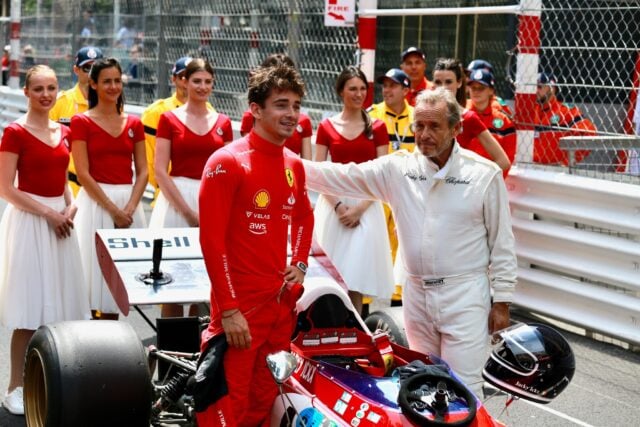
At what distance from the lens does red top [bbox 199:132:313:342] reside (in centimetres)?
423

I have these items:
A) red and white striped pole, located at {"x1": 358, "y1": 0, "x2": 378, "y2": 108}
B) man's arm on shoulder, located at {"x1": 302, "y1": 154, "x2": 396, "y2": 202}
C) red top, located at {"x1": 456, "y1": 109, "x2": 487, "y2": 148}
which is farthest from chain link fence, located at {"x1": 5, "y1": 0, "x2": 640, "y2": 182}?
man's arm on shoulder, located at {"x1": 302, "y1": 154, "x2": 396, "y2": 202}

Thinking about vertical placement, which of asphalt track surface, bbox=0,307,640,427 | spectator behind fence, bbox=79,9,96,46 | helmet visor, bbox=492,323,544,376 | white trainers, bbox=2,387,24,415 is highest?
spectator behind fence, bbox=79,9,96,46

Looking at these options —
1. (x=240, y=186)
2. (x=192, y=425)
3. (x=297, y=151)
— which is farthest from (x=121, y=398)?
(x=297, y=151)

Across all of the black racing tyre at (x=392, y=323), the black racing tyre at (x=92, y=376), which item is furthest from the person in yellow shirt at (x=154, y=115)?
the black racing tyre at (x=92, y=376)

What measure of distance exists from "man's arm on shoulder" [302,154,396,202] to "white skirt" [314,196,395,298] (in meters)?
2.22

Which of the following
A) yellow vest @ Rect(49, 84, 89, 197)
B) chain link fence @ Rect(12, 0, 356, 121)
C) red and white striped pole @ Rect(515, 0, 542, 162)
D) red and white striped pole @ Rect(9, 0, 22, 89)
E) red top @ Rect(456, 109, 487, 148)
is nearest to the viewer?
red top @ Rect(456, 109, 487, 148)

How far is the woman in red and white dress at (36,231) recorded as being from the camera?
6.24 m

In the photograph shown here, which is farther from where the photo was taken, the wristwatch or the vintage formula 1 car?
the wristwatch

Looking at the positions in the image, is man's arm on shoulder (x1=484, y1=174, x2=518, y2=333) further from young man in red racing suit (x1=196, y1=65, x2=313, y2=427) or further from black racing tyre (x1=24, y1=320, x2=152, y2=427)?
black racing tyre (x1=24, y1=320, x2=152, y2=427)

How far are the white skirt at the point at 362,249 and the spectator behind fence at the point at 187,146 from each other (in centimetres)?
99

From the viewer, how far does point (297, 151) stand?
26.8 feet

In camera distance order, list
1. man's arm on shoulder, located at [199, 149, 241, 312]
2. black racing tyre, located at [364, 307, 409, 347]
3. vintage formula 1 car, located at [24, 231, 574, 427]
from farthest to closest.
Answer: black racing tyre, located at [364, 307, 409, 347], man's arm on shoulder, located at [199, 149, 241, 312], vintage formula 1 car, located at [24, 231, 574, 427]

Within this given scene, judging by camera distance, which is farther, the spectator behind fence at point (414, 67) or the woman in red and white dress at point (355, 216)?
the spectator behind fence at point (414, 67)

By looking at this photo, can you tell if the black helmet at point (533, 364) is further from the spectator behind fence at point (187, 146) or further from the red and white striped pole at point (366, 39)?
the red and white striped pole at point (366, 39)
